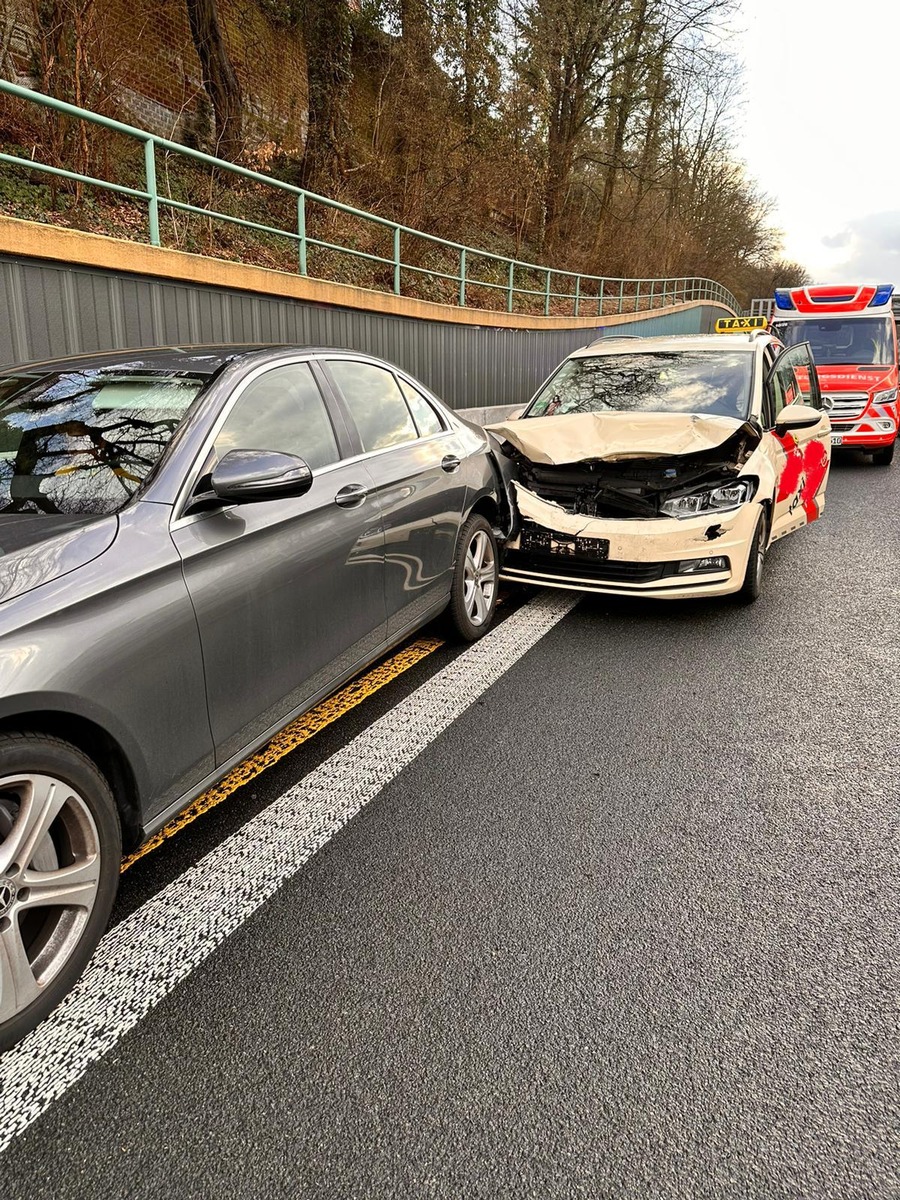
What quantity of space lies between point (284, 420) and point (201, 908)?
1769 mm

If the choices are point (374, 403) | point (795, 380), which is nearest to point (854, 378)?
point (795, 380)

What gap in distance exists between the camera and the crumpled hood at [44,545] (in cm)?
200

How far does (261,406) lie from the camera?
120 inches

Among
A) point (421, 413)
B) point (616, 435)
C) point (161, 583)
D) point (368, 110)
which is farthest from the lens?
point (368, 110)

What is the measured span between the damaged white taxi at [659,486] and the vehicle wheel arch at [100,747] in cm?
340

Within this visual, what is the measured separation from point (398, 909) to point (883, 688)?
290cm

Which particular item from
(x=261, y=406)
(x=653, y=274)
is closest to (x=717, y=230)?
(x=653, y=274)

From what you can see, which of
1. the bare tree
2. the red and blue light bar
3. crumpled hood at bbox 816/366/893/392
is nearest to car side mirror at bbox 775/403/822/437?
crumpled hood at bbox 816/366/893/392

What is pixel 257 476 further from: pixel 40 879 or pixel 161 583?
pixel 40 879

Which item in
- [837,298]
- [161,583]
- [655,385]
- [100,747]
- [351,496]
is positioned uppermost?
[837,298]

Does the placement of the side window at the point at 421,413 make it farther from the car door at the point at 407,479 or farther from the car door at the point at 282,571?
the car door at the point at 282,571

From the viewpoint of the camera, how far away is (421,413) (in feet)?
14.2

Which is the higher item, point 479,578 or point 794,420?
point 794,420

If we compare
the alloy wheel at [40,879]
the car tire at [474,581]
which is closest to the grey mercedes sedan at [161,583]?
the alloy wheel at [40,879]
